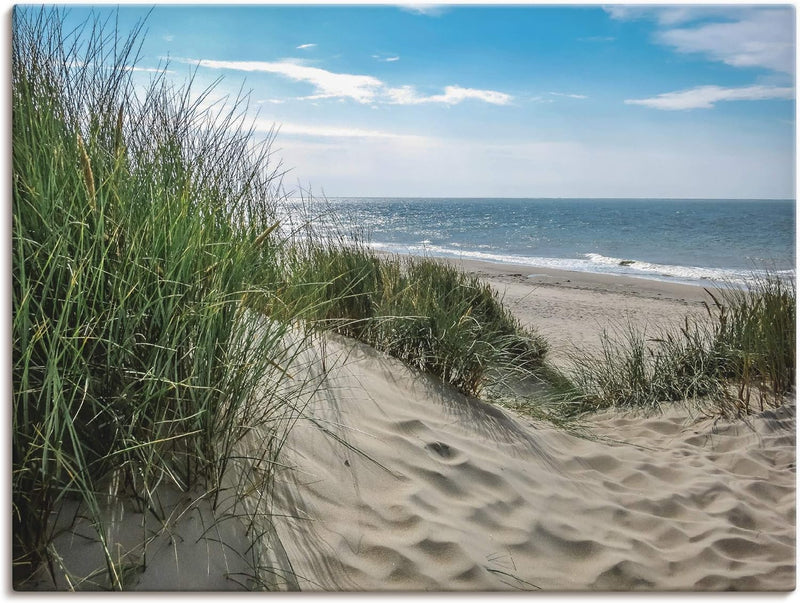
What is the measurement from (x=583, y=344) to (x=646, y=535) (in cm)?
342

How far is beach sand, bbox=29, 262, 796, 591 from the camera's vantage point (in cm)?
172

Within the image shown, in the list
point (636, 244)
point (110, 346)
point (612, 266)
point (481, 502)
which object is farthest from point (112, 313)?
point (636, 244)

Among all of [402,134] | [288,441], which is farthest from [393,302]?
[288,441]

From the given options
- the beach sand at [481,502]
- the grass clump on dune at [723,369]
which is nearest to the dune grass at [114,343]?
the beach sand at [481,502]

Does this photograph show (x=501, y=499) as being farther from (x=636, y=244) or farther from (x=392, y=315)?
(x=636, y=244)

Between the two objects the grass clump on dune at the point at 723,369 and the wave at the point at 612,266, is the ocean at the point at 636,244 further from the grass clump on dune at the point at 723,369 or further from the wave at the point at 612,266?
the grass clump on dune at the point at 723,369

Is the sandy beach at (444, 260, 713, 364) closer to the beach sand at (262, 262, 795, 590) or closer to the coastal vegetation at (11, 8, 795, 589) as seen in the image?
the beach sand at (262, 262, 795, 590)

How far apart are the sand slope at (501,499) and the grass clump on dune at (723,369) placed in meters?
0.38

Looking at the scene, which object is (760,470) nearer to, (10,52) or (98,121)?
(98,121)

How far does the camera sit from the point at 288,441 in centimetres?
Answer: 201

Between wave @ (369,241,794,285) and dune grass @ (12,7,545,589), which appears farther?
wave @ (369,241,794,285)

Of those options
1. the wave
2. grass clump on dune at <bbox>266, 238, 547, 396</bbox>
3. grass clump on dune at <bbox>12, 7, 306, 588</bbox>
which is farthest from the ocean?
grass clump on dune at <bbox>12, 7, 306, 588</bbox>

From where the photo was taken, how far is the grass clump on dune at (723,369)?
3439 millimetres

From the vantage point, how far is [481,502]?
2.17 m
